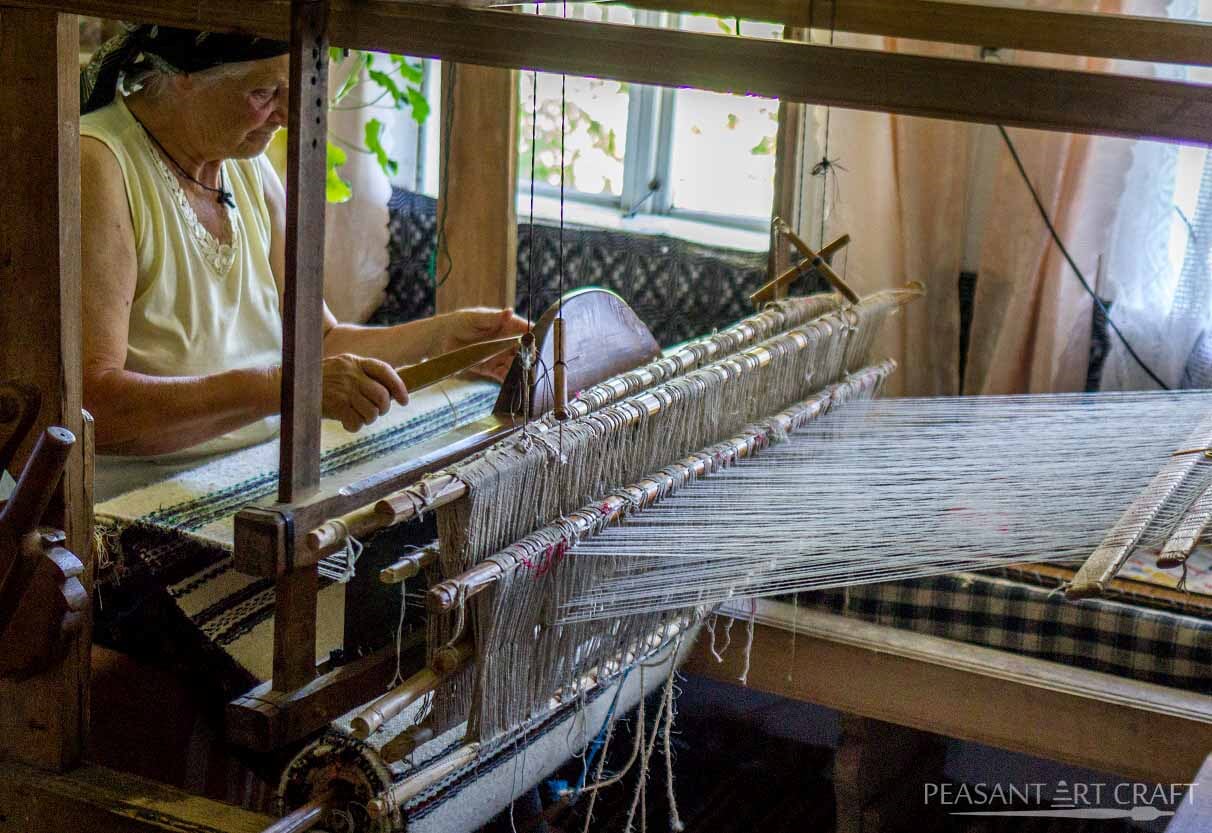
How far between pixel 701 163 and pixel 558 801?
6.32 ft

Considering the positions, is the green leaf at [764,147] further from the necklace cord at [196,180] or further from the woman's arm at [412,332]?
the necklace cord at [196,180]

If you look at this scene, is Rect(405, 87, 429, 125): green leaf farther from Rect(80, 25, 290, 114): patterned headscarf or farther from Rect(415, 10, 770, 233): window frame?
Rect(80, 25, 290, 114): patterned headscarf

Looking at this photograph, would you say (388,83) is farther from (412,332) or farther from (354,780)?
(354,780)

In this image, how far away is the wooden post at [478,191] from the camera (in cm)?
311

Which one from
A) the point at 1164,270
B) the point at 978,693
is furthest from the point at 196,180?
the point at 1164,270

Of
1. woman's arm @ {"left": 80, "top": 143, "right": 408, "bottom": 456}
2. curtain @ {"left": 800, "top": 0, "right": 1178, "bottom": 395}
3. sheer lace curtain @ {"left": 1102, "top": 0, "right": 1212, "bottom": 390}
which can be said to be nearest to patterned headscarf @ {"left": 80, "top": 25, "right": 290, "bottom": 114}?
woman's arm @ {"left": 80, "top": 143, "right": 408, "bottom": 456}

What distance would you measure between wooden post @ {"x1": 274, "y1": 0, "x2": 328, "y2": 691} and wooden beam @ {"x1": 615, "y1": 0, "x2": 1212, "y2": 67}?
49 centimetres

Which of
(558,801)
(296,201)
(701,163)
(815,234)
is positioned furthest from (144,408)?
(701,163)

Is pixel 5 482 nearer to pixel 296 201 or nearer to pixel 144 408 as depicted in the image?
pixel 144 408

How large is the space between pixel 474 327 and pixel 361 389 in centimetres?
54

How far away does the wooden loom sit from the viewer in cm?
107

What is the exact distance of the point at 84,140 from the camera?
1943 millimetres

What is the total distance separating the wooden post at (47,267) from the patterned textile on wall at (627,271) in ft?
5.59

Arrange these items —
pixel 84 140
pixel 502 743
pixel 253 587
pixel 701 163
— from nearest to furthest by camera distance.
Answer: pixel 502 743
pixel 253 587
pixel 84 140
pixel 701 163
